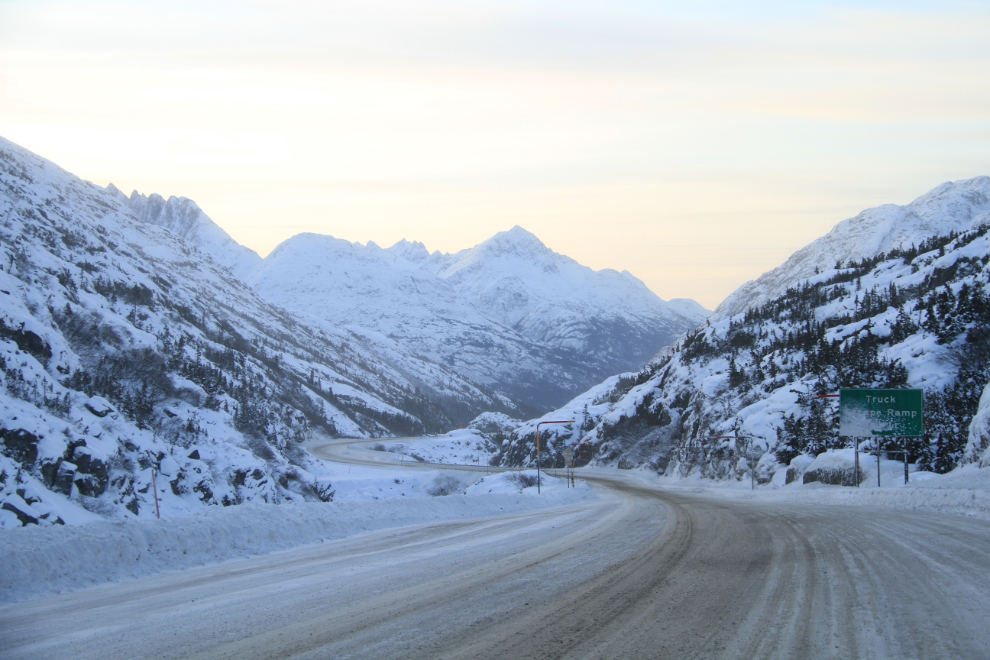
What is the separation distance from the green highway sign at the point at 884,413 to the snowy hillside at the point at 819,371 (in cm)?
232

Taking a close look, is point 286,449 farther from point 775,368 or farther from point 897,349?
point 897,349

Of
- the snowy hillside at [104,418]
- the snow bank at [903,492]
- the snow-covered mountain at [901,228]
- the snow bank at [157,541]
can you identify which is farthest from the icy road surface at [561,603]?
the snow-covered mountain at [901,228]

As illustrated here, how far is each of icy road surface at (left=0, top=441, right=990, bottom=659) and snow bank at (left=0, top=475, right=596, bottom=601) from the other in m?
0.73

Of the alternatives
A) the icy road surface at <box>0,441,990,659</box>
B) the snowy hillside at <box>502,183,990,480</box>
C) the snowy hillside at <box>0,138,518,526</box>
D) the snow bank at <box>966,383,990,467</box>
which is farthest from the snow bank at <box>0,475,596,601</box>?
the snowy hillside at <box>502,183,990,480</box>

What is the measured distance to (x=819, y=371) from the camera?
1832 inches

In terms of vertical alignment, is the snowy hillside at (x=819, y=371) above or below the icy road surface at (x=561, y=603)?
above

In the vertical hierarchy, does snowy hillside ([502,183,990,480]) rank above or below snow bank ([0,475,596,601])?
above

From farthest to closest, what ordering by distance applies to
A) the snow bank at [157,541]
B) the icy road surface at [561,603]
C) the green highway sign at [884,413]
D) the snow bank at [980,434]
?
the green highway sign at [884,413] → the snow bank at [980,434] → the snow bank at [157,541] → the icy road surface at [561,603]

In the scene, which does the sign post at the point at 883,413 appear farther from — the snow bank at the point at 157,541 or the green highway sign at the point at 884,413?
the snow bank at the point at 157,541

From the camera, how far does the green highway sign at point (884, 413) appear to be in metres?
27.8

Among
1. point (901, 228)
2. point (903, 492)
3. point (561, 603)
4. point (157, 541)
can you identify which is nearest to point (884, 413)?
point (903, 492)

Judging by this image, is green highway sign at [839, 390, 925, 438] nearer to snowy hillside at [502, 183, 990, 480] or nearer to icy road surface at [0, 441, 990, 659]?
snowy hillside at [502, 183, 990, 480]

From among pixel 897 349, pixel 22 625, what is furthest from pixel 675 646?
pixel 897 349

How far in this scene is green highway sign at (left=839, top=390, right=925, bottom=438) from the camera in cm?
2784
